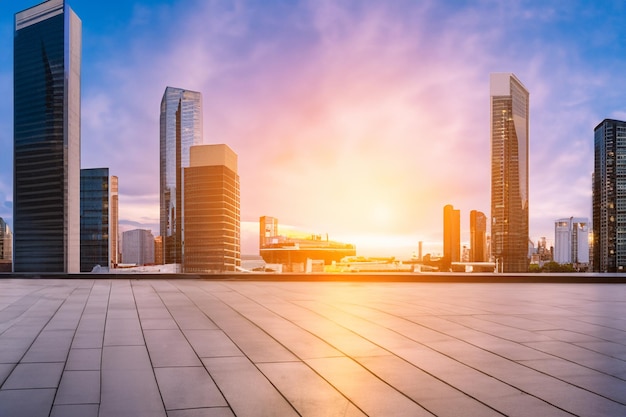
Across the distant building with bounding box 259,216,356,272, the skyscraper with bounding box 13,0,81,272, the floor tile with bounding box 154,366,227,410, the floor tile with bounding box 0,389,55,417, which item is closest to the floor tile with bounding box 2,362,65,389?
the floor tile with bounding box 0,389,55,417

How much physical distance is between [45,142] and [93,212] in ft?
172

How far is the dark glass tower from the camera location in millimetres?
186250

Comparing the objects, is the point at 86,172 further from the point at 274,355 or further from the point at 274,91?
the point at 274,355

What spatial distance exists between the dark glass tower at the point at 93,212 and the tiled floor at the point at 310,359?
187m

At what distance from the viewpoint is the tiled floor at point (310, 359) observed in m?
5.36

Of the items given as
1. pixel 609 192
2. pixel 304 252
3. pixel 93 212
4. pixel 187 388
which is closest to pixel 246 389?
pixel 187 388

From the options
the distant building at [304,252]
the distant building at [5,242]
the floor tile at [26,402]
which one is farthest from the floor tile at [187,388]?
the distant building at [5,242]

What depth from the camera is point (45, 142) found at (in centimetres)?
13938

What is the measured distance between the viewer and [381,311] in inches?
493

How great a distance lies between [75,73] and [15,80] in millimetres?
44123

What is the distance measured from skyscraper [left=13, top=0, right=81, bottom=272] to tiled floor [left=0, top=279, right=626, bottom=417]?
392 ft

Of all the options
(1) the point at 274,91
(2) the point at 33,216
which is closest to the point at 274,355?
(1) the point at 274,91

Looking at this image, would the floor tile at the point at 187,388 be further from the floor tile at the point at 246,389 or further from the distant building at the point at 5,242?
the distant building at the point at 5,242

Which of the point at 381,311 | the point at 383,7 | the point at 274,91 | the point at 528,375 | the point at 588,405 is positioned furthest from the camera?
the point at 274,91
